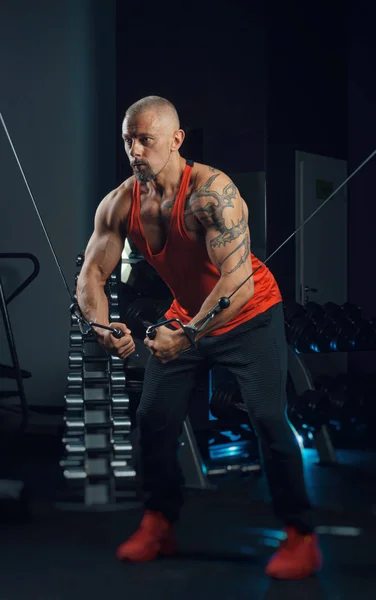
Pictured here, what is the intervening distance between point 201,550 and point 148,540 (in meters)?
0.20

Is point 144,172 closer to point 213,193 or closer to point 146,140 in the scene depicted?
point 146,140

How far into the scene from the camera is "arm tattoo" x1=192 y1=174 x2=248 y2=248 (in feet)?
5.04

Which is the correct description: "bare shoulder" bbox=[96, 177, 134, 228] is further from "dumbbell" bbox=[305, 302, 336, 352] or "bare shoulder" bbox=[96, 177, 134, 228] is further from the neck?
"dumbbell" bbox=[305, 302, 336, 352]

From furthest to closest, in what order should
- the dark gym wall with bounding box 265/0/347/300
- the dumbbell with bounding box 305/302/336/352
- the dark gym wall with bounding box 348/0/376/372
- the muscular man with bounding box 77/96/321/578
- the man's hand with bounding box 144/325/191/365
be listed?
the dark gym wall with bounding box 348/0/376/372, the dark gym wall with bounding box 265/0/347/300, the dumbbell with bounding box 305/302/336/352, the muscular man with bounding box 77/96/321/578, the man's hand with bounding box 144/325/191/365

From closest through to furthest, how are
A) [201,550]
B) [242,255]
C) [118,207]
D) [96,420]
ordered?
1. [242,255]
2. [118,207]
3. [96,420]
4. [201,550]

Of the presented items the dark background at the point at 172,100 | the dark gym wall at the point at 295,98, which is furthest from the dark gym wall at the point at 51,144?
the dark gym wall at the point at 295,98

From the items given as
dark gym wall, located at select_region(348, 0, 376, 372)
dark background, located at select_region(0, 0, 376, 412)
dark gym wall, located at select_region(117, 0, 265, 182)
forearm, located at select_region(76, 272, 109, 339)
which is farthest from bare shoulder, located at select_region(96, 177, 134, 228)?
dark gym wall, located at select_region(348, 0, 376, 372)

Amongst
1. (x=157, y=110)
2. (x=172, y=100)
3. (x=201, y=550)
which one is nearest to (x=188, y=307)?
(x=157, y=110)

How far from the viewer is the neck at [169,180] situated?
154 cm

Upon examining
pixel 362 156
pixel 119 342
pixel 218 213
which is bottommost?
pixel 119 342

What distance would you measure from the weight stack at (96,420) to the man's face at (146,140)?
16.5 inches

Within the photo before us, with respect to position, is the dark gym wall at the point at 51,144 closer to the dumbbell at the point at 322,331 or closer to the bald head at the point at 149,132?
the dumbbell at the point at 322,331

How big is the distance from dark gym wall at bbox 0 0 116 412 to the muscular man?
6.88 ft

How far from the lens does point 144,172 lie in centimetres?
141
